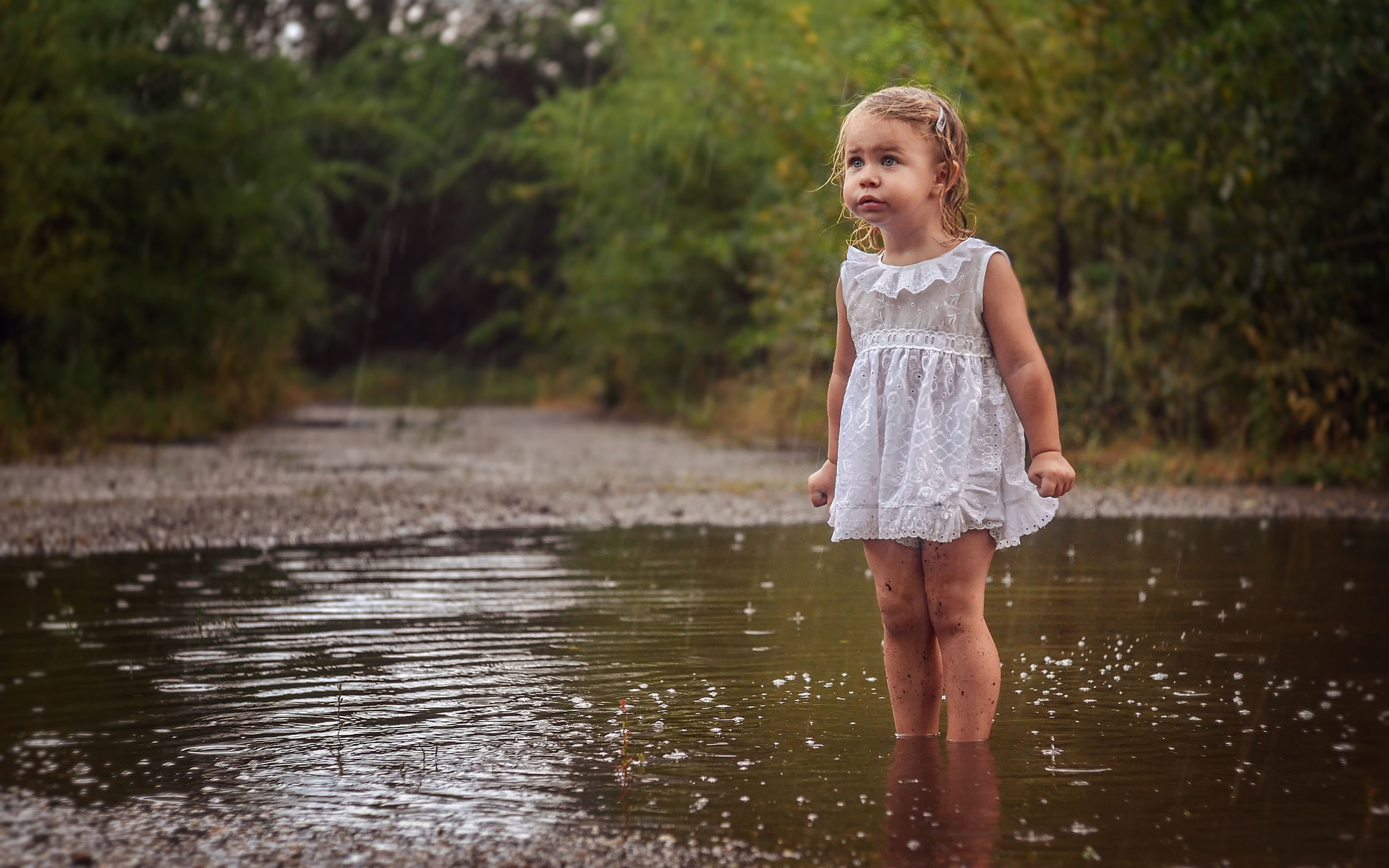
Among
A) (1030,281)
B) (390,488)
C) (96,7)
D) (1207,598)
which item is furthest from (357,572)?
(96,7)

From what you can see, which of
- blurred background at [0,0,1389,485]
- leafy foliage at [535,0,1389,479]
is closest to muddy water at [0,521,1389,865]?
blurred background at [0,0,1389,485]

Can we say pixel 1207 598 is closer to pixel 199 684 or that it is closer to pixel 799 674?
pixel 799 674

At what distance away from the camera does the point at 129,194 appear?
18.5 metres

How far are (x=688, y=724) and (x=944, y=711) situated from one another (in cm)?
73

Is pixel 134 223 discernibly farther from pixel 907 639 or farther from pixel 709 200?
pixel 907 639

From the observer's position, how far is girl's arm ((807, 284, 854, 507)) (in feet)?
13.1

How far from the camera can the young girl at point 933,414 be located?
3654 mm

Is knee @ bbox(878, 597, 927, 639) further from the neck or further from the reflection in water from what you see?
the neck

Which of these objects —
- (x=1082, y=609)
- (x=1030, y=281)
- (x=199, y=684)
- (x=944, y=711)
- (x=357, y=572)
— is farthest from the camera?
(x=1030, y=281)

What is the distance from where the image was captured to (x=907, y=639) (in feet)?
12.6

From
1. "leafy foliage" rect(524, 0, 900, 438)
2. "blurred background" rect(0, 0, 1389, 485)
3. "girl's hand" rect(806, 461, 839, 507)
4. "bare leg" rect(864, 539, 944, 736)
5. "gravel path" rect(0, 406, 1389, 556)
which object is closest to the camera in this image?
"bare leg" rect(864, 539, 944, 736)

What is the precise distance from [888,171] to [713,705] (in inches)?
59.4

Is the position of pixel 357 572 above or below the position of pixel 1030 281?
below

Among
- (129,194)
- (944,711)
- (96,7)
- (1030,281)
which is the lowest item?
(944,711)
